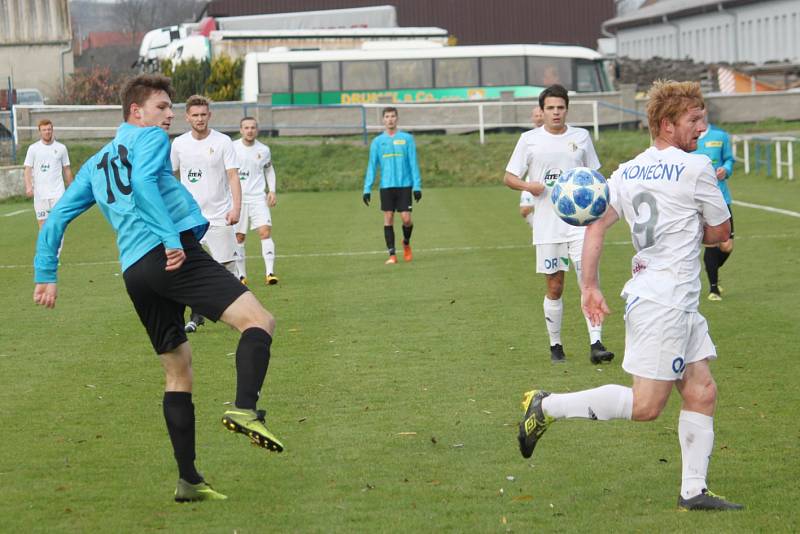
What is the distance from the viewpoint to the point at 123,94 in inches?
248

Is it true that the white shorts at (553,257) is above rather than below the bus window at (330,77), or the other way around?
below

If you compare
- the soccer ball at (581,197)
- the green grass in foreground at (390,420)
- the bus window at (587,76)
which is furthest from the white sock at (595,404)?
the bus window at (587,76)

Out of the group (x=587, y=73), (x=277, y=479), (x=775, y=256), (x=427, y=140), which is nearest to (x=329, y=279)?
(x=775, y=256)

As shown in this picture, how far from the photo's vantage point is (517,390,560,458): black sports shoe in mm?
6191

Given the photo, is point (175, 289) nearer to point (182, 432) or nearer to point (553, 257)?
point (182, 432)

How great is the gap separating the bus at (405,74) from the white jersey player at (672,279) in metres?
42.3

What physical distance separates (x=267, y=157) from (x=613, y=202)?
35.5 ft

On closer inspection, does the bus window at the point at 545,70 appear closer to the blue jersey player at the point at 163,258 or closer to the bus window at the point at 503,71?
the bus window at the point at 503,71

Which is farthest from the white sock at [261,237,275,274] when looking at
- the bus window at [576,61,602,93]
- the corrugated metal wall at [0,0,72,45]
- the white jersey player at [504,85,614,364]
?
the corrugated metal wall at [0,0,72,45]

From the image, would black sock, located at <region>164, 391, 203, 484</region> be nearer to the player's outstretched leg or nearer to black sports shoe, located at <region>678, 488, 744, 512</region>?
black sports shoe, located at <region>678, 488, 744, 512</region>

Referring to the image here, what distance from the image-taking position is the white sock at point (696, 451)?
18.9 feet

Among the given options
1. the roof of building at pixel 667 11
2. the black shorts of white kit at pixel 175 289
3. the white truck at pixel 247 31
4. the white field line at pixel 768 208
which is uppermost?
the roof of building at pixel 667 11

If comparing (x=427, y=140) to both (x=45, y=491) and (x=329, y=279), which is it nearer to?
(x=329, y=279)

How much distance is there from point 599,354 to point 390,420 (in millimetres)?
2463
